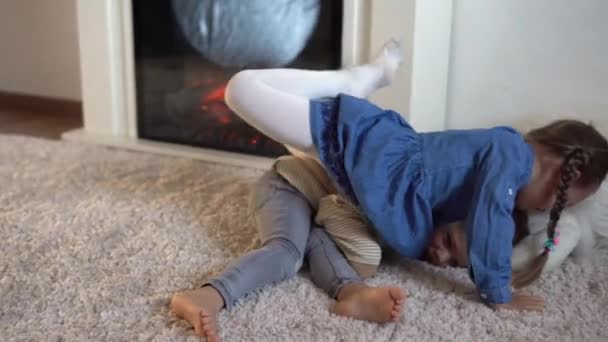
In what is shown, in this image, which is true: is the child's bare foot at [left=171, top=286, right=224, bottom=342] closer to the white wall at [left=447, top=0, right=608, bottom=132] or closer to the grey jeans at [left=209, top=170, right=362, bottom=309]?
the grey jeans at [left=209, top=170, right=362, bottom=309]

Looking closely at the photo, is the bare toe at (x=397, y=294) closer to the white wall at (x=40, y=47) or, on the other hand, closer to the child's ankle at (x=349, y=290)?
the child's ankle at (x=349, y=290)

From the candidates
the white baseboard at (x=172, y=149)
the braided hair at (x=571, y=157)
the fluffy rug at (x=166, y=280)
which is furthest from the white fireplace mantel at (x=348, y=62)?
the braided hair at (x=571, y=157)

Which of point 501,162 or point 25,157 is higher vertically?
point 501,162

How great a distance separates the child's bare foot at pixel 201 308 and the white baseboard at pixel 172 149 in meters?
0.78

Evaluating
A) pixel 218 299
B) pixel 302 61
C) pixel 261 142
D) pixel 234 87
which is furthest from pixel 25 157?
pixel 218 299

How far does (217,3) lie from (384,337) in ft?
3.60

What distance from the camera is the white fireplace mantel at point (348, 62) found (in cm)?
160

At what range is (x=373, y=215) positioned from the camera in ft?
3.84

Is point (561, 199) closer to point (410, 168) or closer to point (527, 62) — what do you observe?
point (410, 168)

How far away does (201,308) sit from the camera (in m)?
1.02

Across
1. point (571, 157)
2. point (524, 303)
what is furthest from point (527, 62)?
point (524, 303)

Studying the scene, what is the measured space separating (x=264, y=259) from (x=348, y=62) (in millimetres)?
671

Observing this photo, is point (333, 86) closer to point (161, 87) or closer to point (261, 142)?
point (261, 142)

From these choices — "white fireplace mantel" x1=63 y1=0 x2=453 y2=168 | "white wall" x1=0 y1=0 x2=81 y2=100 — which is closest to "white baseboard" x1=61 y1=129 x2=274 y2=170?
"white fireplace mantel" x1=63 y1=0 x2=453 y2=168
